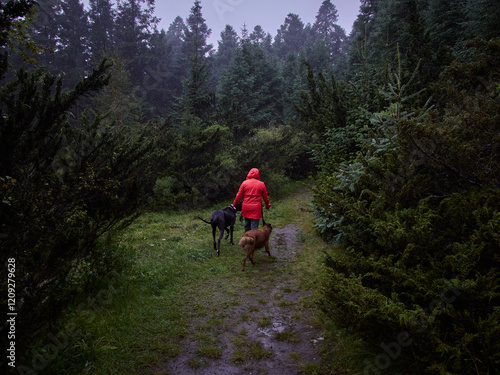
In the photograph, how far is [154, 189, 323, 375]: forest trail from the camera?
10.3 ft

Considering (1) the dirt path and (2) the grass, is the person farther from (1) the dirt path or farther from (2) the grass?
(1) the dirt path

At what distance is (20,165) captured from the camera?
10.2 feet

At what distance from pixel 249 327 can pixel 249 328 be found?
0.03 meters

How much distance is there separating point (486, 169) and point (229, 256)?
5214mm

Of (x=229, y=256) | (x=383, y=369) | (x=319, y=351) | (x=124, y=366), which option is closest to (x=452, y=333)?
(x=383, y=369)

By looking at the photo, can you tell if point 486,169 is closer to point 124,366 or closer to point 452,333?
point 452,333

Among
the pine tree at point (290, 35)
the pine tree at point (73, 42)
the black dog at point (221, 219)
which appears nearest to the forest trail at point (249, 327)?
the black dog at point (221, 219)

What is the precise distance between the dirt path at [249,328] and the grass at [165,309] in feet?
0.07

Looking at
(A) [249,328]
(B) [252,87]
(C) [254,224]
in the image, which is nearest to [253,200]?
(C) [254,224]

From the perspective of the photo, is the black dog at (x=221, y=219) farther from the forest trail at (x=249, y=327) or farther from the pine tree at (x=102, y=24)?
the pine tree at (x=102, y=24)

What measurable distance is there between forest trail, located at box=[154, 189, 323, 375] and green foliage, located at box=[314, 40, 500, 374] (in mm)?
724

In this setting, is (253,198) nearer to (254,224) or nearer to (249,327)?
(254,224)

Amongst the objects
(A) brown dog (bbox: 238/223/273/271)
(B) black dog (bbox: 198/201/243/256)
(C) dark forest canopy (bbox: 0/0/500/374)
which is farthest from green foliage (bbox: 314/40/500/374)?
(B) black dog (bbox: 198/201/243/256)

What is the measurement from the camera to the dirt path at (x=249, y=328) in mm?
3141
